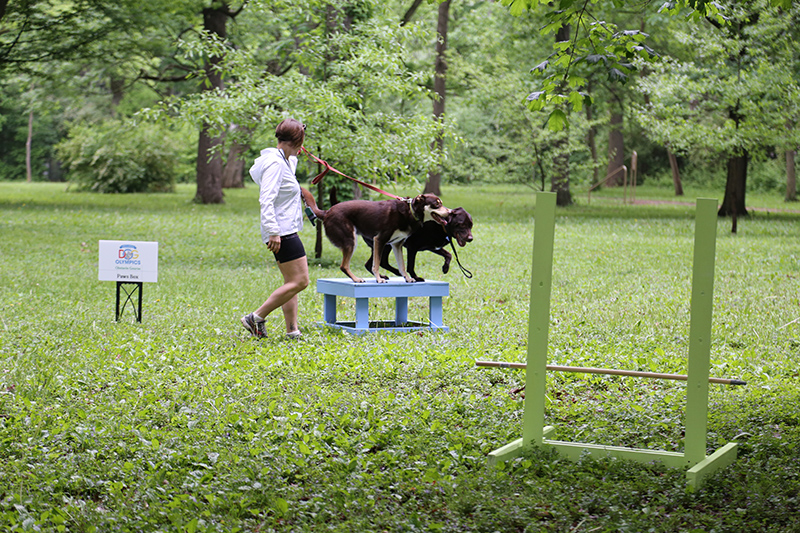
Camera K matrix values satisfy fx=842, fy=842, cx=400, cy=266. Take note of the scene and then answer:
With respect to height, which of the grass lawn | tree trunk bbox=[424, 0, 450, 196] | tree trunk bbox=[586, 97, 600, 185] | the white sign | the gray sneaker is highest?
tree trunk bbox=[424, 0, 450, 196]

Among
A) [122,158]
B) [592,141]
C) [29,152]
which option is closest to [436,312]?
[122,158]

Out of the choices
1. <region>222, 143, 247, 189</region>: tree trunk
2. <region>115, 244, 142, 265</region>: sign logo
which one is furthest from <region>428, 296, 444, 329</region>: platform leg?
<region>222, 143, 247, 189</region>: tree trunk

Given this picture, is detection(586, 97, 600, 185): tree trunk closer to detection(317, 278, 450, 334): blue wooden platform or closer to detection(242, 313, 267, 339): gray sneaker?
detection(317, 278, 450, 334): blue wooden platform

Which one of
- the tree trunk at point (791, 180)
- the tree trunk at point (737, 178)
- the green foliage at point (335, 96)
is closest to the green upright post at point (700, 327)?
the green foliage at point (335, 96)

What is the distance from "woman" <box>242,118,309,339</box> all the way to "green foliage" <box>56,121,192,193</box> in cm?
2745

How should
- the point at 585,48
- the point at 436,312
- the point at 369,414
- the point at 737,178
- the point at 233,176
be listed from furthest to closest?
the point at 233,176 < the point at 737,178 < the point at 436,312 < the point at 585,48 < the point at 369,414

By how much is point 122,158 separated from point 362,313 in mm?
28641

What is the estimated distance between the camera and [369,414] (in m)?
5.11

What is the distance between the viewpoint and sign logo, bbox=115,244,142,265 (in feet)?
26.3

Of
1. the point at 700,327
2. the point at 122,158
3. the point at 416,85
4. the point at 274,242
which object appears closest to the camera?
the point at 700,327

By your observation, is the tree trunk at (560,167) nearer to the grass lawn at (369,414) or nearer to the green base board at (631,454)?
the grass lawn at (369,414)

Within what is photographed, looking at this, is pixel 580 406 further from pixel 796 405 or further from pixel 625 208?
pixel 625 208

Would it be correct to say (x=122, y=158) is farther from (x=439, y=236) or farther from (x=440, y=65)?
(x=439, y=236)

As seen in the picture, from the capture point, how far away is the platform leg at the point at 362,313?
7652 mm
